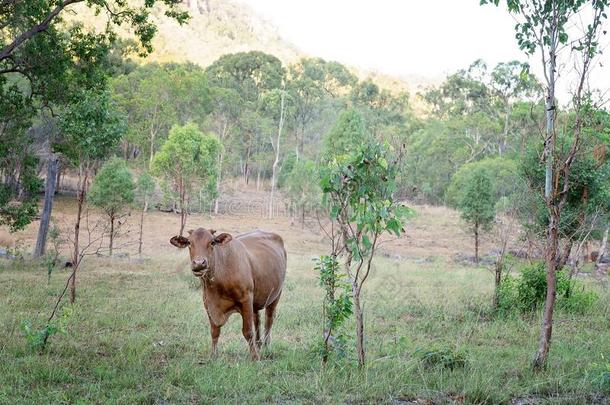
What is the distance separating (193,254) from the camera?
7504 mm

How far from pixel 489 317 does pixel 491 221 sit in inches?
899

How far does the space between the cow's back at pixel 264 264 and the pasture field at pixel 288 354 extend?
79 cm

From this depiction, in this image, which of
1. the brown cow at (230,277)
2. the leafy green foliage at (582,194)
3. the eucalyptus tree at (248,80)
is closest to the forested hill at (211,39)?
the eucalyptus tree at (248,80)

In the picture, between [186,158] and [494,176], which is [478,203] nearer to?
[494,176]

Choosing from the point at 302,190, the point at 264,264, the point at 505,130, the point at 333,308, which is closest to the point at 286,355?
the point at 333,308

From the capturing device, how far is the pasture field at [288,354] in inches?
Answer: 228

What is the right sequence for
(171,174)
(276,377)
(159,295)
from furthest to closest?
1. (171,174)
2. (159,295)
3. (276,377)

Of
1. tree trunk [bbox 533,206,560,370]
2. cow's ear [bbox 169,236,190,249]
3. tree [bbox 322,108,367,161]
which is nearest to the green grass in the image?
tree trunk [bbox 533,206,560,370]

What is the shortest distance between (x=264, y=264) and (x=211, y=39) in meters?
146

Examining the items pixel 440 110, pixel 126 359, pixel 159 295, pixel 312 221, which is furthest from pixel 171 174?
pixel 440 110

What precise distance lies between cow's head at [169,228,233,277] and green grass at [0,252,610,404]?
120 cm

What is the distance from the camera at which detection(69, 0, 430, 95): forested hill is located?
118m

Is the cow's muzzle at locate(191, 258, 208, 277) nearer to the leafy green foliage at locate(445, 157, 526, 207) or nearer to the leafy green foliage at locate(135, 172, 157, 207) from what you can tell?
the leafy green foliage at locate(135, 172, 157, 207)

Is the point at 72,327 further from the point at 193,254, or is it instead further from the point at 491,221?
the point at 491,221
